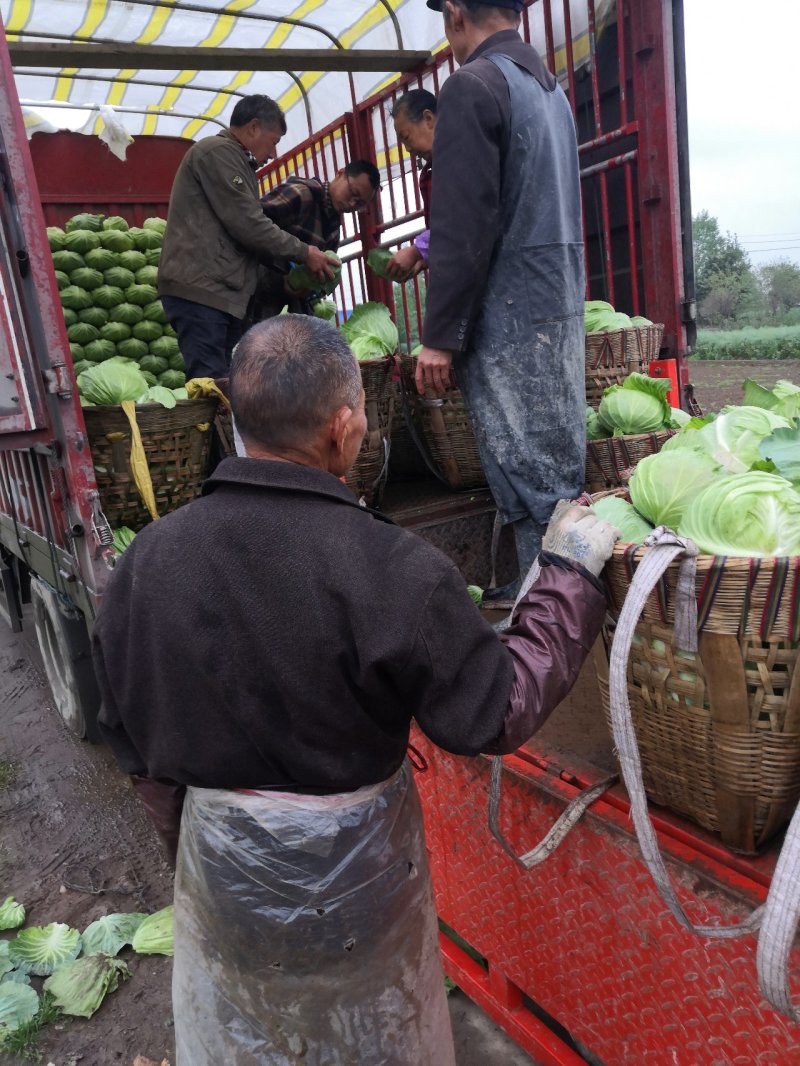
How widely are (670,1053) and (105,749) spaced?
3206 mm

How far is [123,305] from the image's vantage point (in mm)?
5152

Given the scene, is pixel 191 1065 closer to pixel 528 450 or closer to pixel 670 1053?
pixel 670 1053

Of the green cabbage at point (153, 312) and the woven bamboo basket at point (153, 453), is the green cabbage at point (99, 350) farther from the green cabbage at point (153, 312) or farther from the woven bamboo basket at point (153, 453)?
the woven bamboo basket at point (153, 453)

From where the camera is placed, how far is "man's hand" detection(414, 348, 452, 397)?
2570 mm

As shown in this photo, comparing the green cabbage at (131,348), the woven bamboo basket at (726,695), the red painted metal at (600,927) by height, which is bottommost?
the red painted metal at (600,927)

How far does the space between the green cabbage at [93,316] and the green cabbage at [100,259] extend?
12.3 inches

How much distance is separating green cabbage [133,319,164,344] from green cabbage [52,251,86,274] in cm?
55

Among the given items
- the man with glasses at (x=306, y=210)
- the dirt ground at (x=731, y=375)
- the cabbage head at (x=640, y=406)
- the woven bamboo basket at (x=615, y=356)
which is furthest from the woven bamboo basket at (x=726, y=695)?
the dirt ground at (x=731, y=375)

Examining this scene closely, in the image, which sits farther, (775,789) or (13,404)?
(13,404)

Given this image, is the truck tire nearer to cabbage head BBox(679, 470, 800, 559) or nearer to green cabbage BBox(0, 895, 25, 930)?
green cabbage BBox(0, 895, 25, 930)

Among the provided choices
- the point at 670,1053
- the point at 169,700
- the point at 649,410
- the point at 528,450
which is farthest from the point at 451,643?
the point at 649,410

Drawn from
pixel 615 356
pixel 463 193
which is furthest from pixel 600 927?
pixel 615 356

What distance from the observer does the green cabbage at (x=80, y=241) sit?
204 inches

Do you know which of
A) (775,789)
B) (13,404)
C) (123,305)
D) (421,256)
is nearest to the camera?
(775,789)
